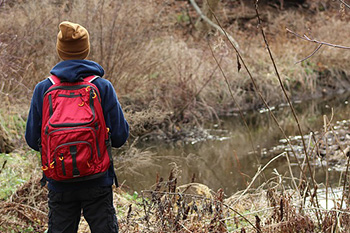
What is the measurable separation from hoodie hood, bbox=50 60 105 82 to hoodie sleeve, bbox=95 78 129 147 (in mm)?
80

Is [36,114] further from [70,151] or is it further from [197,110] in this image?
[197,110]

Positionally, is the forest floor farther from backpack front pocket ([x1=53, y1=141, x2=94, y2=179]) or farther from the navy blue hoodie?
backpack front pocket ([x1=53, y1=141, x2=94, y2=179])

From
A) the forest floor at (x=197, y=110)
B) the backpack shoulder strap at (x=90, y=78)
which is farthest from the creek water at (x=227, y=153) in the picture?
the backpack shoulder strap at (x=90, y=78)

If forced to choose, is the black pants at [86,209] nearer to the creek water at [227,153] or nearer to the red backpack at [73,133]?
the red backpack at [73,133]

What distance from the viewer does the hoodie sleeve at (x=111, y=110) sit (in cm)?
304

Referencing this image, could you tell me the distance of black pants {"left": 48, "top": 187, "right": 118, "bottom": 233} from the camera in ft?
10.0

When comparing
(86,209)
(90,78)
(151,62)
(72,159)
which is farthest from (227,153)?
(72,159)

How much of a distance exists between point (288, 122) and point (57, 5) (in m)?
5.91

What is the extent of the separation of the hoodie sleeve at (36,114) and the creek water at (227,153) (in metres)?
3.52

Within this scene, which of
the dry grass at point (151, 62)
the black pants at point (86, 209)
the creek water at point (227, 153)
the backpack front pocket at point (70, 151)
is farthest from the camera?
the dry grass at point (151, 62)

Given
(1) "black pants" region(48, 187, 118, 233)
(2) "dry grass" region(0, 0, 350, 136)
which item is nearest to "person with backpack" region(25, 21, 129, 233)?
(1) "black pants" region(48, 187, 118, 233)

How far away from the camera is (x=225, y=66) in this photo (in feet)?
43.3

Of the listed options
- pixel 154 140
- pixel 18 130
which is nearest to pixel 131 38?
pixel 154 140

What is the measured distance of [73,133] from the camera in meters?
2.83
